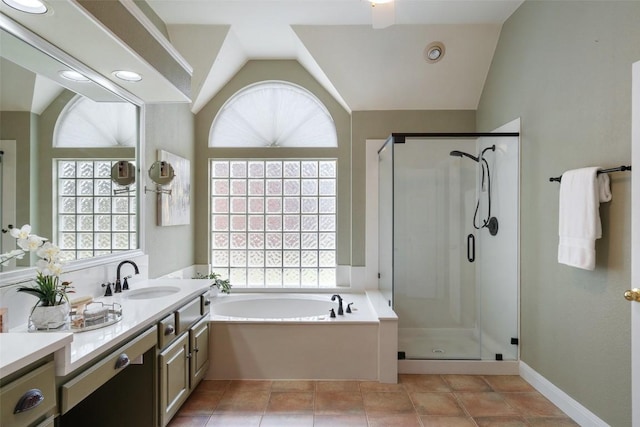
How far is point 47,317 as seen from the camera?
1419mm

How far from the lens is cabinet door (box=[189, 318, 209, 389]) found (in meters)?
2.27

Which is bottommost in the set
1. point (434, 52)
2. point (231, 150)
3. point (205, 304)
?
point (205, 304)

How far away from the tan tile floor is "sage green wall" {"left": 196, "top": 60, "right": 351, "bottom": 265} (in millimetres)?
1513

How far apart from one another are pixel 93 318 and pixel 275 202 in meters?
2.44

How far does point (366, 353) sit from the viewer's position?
2.64 m

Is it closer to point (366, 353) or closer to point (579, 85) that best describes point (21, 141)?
point (366, 353)

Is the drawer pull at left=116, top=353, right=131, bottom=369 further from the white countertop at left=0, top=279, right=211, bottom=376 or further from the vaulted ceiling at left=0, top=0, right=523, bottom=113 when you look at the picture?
the vaulted ceiling at left=0, top=0, right=523, bottom=113

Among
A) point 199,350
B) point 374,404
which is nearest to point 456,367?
point 374,404

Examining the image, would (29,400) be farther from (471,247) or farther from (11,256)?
(471,247)

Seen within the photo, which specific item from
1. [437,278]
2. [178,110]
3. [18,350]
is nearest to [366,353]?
[437,278]

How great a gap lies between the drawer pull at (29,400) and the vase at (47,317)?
41cm

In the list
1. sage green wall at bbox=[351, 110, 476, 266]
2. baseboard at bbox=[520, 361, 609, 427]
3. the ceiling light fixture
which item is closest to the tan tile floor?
baseboard at bbox=[520, 361, 609, 427]

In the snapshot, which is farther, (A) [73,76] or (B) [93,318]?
(A) [73,76]

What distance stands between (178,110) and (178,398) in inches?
100
